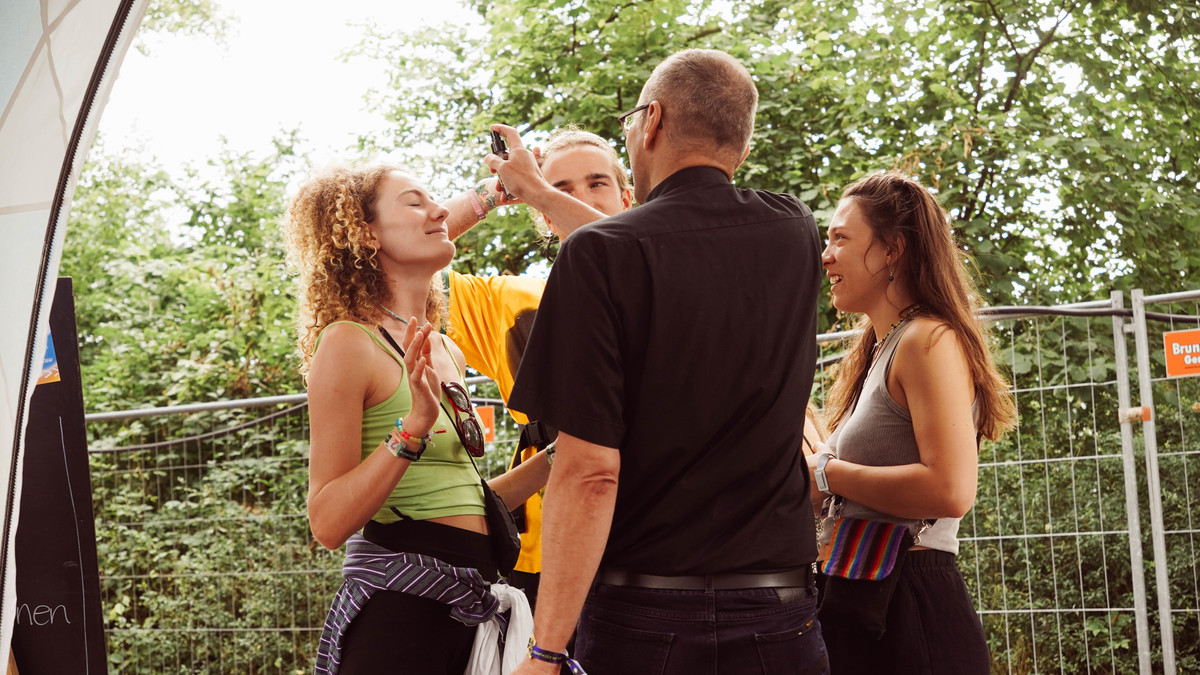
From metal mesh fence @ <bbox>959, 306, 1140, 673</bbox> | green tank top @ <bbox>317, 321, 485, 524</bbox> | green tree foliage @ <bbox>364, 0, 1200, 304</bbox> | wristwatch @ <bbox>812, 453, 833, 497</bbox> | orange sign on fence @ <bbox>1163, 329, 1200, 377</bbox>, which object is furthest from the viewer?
green tree foliage @ <bbox>364, 0, 1200, 304</bbox>

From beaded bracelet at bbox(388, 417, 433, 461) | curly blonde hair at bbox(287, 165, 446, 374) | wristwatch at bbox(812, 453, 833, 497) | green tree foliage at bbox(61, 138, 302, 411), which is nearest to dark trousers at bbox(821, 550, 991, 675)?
wristwatch at bbox(812, 453, 833, 497)

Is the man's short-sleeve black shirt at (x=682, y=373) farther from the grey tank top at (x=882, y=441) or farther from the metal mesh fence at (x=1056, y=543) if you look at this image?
the metal mesh fence at (x=1056, y=543)

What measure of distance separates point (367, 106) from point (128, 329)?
3.13m

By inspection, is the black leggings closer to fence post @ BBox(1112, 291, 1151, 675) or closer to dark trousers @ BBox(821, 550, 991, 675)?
dark trousers @ BBox(821, 550, 991, 675)

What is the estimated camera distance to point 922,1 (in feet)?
23.2

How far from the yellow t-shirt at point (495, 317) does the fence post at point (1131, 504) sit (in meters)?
2.69

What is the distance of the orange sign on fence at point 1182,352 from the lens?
4.09 metres

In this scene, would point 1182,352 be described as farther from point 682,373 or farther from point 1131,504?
point 682,373

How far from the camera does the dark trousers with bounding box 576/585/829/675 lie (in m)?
1.62

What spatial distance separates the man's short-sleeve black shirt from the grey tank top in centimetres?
49

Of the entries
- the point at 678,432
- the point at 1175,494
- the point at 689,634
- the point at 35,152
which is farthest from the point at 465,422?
the point at 1175,494

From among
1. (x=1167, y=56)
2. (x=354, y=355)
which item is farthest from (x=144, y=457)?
(x=1167, y=56)

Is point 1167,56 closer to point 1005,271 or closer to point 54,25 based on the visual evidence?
point 1005,271

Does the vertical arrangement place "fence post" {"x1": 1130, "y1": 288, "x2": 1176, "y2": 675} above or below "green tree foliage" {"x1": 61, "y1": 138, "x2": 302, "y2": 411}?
below
